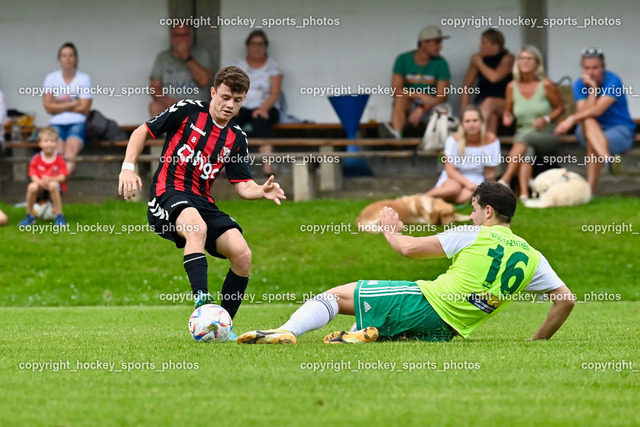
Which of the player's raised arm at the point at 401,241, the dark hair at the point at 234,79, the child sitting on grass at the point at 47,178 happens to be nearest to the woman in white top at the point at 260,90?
the child sitting on grass at the point at 47,178

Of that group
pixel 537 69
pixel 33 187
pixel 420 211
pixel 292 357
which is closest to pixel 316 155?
pixel 420 211

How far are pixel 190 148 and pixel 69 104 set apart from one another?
1130cm

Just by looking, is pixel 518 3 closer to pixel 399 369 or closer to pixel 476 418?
pixel 399 369

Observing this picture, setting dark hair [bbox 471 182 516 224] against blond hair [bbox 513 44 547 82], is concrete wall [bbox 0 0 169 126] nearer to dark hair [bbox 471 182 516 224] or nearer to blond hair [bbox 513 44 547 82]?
blond hair [bbox 513 44 547 82]

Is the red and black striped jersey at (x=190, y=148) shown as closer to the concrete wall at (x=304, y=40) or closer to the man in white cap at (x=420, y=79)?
the man in white cap at (x=420, y=79)

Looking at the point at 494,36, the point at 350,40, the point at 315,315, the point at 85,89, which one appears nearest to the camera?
the point at 315,315

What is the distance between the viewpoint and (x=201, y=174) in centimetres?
871

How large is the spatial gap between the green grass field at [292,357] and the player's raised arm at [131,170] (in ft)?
3.77

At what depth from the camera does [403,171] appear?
2044 cm

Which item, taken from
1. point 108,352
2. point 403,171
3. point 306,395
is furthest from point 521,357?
point 403,171

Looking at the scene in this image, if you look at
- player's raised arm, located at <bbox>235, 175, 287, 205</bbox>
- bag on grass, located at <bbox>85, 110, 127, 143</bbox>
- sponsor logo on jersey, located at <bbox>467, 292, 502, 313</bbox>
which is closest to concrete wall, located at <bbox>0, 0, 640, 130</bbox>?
bag on grass, located at <bbox>85, 110, 127, 143</bbox>

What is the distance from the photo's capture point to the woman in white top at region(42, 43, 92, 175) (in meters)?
19.3

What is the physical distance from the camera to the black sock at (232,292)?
28.8 feet

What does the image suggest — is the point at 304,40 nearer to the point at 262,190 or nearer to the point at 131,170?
the point at 262,190
